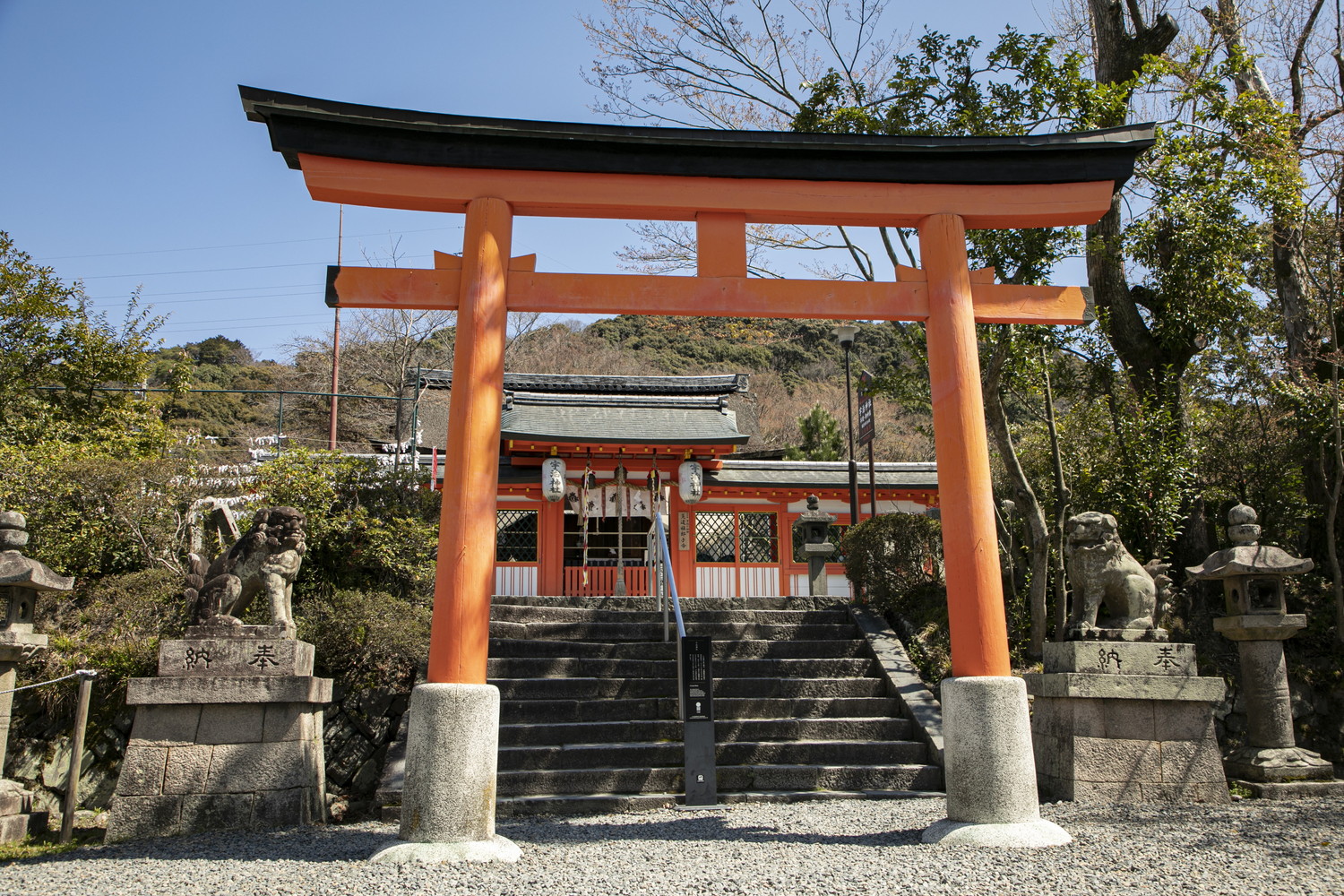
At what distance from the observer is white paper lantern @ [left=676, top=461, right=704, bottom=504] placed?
13.6 m

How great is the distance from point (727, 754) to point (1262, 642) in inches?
171

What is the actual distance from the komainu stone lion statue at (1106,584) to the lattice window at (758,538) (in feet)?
29.6

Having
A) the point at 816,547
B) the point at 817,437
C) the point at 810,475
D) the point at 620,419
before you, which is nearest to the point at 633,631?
the point at 816,547

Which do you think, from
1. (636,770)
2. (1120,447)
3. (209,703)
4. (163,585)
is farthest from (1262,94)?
(163,585)

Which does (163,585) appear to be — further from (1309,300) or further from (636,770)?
(1309,300)

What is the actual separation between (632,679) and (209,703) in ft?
11.4

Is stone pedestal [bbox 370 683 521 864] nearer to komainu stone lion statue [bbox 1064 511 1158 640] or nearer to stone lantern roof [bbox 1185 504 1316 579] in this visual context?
komainu stone lion statue [bbox 1064 511 1158 640]

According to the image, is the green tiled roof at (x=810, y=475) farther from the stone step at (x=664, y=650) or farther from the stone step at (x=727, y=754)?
the stone step at (x=727, y=754)

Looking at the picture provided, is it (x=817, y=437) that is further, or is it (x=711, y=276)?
(x=817, y=437)

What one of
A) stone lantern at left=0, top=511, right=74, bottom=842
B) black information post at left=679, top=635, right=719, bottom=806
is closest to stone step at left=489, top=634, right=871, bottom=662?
black information post at left=679, top=635, right=719, bottom=806

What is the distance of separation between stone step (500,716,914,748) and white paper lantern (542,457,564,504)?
20.1 feet

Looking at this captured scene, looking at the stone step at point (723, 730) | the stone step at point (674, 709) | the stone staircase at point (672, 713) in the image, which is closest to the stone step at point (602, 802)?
the stone staircase at point (672, 713)

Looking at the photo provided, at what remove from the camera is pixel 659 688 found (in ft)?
25.9

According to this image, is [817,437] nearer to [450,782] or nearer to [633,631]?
[633,631]
